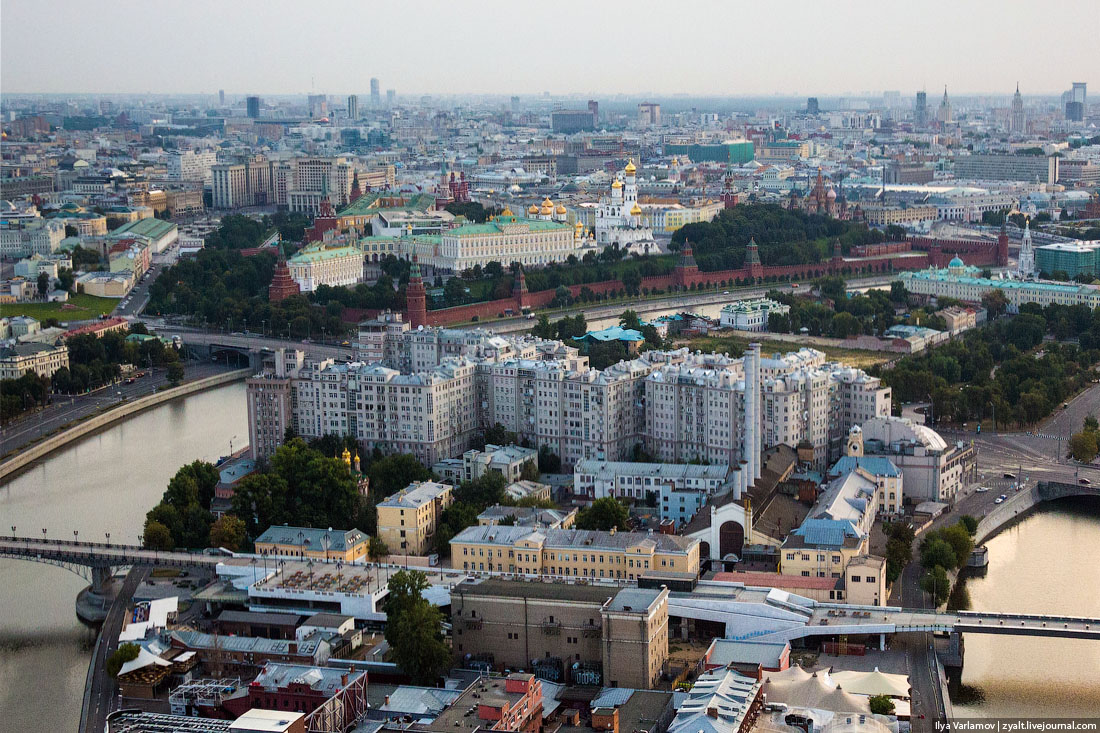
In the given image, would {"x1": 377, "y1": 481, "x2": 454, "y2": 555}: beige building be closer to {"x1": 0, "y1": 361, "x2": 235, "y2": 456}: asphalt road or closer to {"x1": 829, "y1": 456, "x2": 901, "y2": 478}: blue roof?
{"x1": 829, "y1": 456, "x2": 901, "y2": 478}: blue roof

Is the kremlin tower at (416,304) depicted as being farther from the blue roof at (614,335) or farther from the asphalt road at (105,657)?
the asphalt road at (105,657)

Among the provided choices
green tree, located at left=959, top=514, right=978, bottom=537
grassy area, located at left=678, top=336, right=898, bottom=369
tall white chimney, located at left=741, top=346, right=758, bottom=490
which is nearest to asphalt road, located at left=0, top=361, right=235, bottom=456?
grassy area, located at left=678, top=336, right=898, bottom=369

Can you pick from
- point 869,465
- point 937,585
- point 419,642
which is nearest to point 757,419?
point 869,465

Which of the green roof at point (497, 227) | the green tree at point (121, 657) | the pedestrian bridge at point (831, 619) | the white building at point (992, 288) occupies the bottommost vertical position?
the green tree at point (121, 657)

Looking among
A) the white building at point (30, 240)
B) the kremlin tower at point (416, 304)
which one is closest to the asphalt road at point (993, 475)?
the kremlin tower at point (416, 304)

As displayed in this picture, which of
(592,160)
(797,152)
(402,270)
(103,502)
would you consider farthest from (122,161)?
(103,502)

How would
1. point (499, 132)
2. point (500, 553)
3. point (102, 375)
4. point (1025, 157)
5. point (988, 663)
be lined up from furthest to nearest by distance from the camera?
point (499, 132) → point (1025, 157) → point (102, 375) → point (500, 553) → point (988, 663)

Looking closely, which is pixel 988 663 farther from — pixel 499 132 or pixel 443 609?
pixel 499 132
